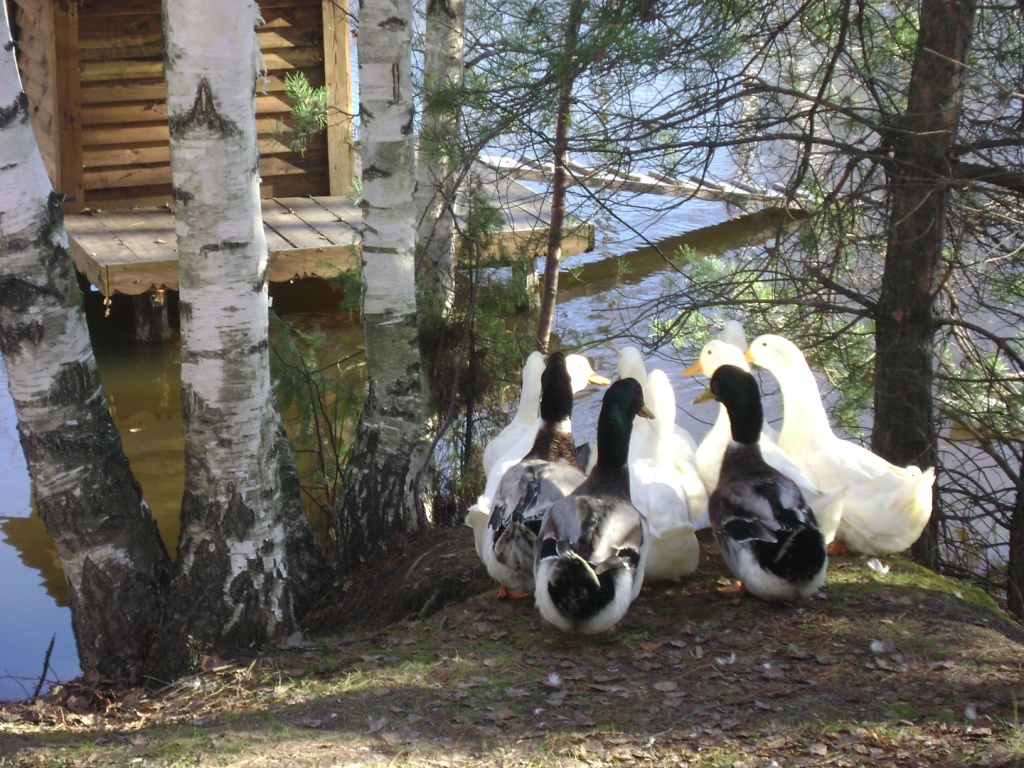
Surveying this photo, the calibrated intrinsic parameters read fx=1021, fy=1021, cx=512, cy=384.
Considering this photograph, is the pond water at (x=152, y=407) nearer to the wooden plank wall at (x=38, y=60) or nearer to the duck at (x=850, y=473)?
the duck at (x=850, y=473)

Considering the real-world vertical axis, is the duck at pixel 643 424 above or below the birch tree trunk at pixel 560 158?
below

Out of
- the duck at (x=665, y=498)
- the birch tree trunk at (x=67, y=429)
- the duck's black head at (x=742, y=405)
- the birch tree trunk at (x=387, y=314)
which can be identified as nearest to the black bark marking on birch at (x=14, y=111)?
the birch tree trunk at (x=67, y=429)

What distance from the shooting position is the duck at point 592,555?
4.09m

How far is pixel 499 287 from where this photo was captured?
7301mm

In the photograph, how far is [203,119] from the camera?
4.47 metres

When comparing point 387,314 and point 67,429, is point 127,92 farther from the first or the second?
point 67,429

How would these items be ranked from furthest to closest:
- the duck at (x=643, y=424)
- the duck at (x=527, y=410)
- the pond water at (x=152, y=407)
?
the pond water at (x=152, y=407), the duck at (x=527, y=410), the duck at (x=643, y=424)

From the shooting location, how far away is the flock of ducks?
14.1ft

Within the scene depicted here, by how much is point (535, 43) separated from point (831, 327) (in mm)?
2718

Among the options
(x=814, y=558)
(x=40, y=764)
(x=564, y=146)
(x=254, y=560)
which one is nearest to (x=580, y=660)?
Answer: (x=814, y=558)

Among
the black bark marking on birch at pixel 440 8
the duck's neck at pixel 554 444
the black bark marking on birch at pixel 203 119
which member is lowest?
the duck's neck at pixel 554 444

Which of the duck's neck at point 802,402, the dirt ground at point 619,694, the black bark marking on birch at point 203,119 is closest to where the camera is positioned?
the dirt ground at point 619,694

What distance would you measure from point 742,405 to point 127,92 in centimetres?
942

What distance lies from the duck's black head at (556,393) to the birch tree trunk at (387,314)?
935 millimetres
